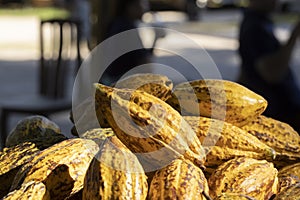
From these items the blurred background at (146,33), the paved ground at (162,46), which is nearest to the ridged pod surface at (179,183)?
the blurred background at (146,33)

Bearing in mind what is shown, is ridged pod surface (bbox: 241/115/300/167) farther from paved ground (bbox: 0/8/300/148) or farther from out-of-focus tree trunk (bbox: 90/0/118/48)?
paved ground (bbox: 0/8/300/148)

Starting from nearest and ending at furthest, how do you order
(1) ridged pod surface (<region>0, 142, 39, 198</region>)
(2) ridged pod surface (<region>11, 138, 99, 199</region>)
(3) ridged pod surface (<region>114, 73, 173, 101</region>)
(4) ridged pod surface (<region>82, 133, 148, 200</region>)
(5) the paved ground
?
(4) ridged pod surface (<region>82, 133, 148, 200</region>) < (2) ridged pod surface (<region>11, 138, 99, 199</region>) < (1) ridged pod surface (<region>0, 142, 39, 198</region>) < (3) ridged pod surface (<region>114, 73, 173, 101</region>) < (5) the paved ground

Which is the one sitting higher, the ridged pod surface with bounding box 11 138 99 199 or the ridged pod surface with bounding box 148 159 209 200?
the ridged pod surface with bounding box 148 159 209 200

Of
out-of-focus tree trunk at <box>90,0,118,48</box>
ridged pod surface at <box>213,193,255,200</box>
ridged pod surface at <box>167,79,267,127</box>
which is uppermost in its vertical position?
ridged pod surface at <box>167,79,267,127</box>

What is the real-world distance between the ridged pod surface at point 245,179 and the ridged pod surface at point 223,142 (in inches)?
1.4

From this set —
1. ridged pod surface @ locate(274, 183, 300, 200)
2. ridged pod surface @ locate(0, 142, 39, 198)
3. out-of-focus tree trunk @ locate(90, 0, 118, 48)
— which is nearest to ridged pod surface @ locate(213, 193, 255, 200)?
ridged pod surface @ locate(274, 183, 300, 200)

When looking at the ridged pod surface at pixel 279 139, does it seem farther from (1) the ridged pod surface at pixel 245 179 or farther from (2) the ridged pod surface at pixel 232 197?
(2) the ridged pod surface at pixel 232 197

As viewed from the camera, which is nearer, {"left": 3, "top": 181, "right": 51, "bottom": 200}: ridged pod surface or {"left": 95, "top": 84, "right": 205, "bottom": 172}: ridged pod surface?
{"left": 3, "top": 181, "right": 51, "bottom": 200}: ridged pod surface

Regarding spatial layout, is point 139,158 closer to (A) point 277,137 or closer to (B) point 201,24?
(A) point 277,137

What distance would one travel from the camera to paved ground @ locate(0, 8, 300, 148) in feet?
26.8

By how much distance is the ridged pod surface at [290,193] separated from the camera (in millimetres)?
1221

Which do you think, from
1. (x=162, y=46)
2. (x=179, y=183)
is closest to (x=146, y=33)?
(x=179, y=183)

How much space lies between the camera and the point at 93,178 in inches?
44.9

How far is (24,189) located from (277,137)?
0.70 m
